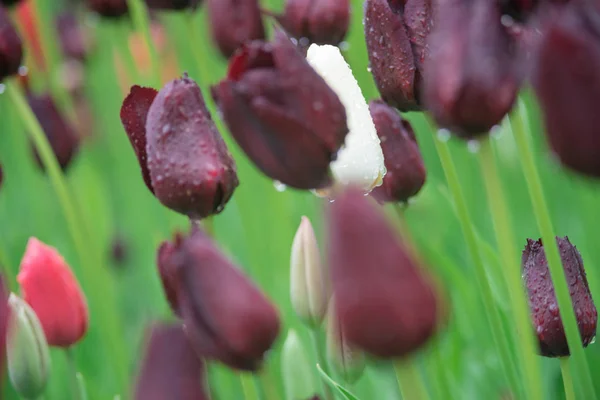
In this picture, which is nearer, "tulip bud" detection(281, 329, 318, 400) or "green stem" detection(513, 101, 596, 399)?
"green stem" detection(513, 101, 596, 399)

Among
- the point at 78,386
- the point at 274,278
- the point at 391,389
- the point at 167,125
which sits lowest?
the point at 274,278

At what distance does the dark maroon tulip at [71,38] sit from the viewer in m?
1.99

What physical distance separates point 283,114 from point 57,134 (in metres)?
0.79

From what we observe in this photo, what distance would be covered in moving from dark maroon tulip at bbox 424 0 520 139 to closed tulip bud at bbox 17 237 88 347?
46 cm

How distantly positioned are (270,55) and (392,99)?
0.17 m

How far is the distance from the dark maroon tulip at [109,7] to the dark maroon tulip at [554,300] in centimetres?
90

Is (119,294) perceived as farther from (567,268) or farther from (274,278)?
(567,268)

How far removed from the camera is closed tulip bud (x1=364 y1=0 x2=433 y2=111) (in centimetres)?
56

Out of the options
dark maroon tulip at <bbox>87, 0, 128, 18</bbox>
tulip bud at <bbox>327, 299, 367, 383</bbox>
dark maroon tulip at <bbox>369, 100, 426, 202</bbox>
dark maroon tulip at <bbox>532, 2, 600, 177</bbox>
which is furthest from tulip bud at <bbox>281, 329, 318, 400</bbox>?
dark maroon tulip at <bbox>87, 0, 128, 18</bbox>

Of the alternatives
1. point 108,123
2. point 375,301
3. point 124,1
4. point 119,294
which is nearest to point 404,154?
point 375,301

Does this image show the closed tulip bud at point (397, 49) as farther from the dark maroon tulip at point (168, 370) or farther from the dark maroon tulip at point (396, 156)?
the dark maroon tulip at point (168, 370)

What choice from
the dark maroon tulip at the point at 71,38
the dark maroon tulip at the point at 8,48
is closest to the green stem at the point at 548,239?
the dark maroon tulip at the point at 8,48

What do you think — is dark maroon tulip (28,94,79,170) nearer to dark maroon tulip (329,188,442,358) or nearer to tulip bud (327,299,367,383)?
tulip bud (327,299,367,383)

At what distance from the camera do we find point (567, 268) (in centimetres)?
58
